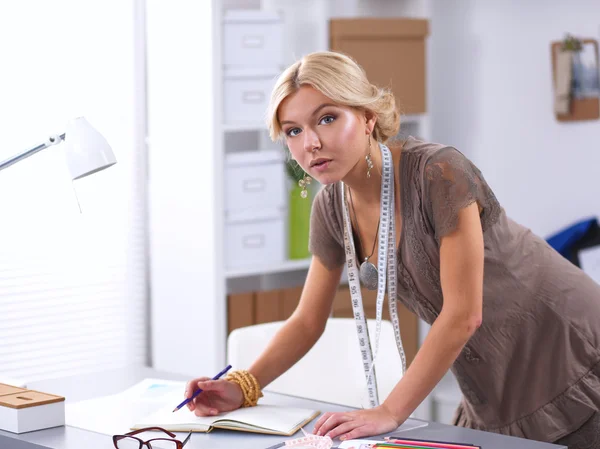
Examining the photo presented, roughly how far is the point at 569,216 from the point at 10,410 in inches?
115

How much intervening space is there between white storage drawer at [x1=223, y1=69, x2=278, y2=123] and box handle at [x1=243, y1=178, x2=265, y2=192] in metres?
0.21

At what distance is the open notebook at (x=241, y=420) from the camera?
1.67 metres

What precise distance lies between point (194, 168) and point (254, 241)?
34cm

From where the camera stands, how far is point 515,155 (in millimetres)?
3977

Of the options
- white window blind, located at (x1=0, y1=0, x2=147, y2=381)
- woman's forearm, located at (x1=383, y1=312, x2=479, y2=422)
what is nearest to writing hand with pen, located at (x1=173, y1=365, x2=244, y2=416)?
woman's forearm, located at (x1=383, y1=312, x2=479, y2=422)

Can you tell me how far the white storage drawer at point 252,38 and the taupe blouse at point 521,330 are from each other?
4.44ft

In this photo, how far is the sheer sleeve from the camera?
6.50ft

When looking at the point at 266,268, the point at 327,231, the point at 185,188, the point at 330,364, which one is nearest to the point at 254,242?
the point at 266,268

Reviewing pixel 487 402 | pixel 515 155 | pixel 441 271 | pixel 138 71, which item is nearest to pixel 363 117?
pixel 441 271

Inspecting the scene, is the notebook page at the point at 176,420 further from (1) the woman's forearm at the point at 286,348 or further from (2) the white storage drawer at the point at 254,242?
(2) the white storage drawer at the point at 254,242

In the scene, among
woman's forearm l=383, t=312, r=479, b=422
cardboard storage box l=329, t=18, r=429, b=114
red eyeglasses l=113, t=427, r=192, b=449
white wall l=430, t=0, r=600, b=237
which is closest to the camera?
red eyeglasses l=113, t=427, r=192, b=449

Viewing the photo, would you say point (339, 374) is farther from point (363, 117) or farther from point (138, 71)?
point (138, 71)

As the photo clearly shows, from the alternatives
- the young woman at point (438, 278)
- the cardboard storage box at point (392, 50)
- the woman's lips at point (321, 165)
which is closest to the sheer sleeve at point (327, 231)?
the young woman at point (438, 278)

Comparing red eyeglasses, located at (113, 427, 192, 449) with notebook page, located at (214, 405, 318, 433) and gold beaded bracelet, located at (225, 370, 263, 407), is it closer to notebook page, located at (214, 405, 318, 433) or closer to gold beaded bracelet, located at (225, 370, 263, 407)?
notebook page, located at (214, 405, 318, 433)
